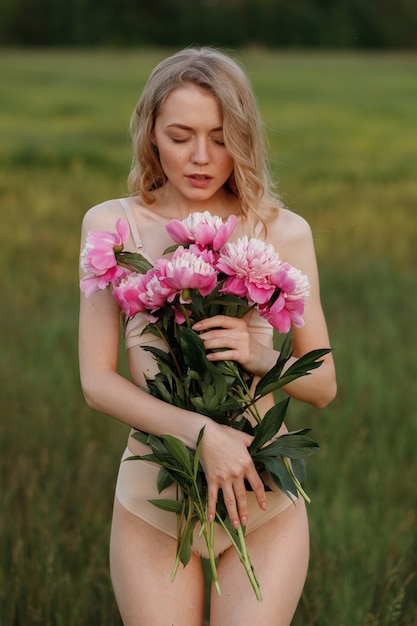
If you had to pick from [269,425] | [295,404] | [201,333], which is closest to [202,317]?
[201,333]

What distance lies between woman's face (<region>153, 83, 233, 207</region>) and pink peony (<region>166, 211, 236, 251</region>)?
0.72 feet

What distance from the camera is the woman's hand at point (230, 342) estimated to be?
2076 mm

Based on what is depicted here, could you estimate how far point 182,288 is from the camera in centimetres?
201

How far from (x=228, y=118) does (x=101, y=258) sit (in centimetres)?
44

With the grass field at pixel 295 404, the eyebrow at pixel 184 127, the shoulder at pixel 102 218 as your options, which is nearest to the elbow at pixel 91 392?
the shoulder at pixel 102 218

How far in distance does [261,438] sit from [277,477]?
85 millimetres

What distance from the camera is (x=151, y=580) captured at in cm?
223

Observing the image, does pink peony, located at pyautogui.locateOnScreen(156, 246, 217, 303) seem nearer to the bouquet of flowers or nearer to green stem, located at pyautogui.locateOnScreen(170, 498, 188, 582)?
the bouquet of flowers

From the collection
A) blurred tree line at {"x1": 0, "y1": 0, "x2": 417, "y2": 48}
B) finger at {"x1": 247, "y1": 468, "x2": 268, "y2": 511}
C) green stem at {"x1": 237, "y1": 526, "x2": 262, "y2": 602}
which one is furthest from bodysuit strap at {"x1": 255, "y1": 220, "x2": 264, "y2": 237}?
blurred tree line at {"x1": 0, "y1": 0, "x2": 417, "y2": 48}

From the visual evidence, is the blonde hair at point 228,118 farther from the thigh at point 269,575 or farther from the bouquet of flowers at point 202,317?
the thigh at point 269,575

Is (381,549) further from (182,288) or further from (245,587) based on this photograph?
(182,288)

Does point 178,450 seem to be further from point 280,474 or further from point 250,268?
point 250,268

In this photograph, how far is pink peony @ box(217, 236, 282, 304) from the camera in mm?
2014

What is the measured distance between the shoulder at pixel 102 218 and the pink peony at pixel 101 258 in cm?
19
